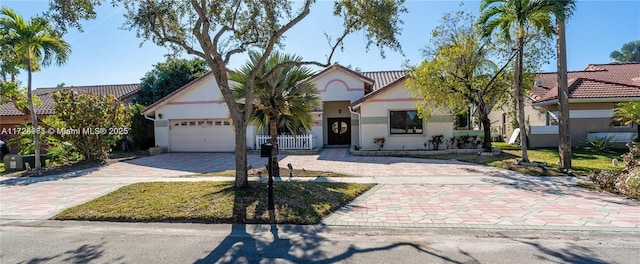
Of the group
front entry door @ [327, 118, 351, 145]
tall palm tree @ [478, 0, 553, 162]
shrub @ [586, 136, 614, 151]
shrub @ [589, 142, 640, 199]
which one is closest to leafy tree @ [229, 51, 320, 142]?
tall palm tree @ [478, 0, 553, 162]

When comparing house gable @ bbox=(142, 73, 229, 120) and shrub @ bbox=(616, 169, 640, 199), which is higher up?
house gable @ bbox=(142, 73, 229, 120)

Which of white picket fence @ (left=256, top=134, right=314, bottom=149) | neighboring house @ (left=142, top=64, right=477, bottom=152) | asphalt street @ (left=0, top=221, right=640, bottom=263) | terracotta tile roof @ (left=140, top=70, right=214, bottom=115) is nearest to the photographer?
asphalt street @ (left=0, top=221, right=640, bottom=263)

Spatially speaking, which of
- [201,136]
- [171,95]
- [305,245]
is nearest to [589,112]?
[305,245]

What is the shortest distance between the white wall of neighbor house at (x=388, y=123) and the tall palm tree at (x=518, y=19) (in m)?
6.53

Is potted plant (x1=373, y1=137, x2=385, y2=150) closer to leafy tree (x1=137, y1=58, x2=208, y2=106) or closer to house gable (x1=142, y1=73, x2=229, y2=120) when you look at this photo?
house gable (x1=142, y1=73, x2=229, y2=120)

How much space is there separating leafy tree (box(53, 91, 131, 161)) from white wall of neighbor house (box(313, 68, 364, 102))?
11513 millimetres

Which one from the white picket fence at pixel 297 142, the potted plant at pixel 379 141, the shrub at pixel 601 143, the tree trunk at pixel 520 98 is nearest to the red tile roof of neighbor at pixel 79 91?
the white picket fence at pixel 297 142

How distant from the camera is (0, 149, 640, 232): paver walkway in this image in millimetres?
5648

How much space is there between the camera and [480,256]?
4.19 m

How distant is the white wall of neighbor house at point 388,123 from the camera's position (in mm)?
17906

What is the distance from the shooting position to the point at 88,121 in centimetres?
1452

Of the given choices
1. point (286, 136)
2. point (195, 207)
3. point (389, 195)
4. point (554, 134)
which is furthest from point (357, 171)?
point (554, 134)

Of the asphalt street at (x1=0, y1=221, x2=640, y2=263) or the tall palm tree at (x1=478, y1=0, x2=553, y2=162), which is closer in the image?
the asphalt street at (x1=0, y1=221, x2=640, y2=263)

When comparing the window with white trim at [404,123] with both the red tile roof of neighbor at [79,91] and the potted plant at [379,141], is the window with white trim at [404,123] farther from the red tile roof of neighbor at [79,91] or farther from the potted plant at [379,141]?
the red tile roof of neighbor at [79,91]
